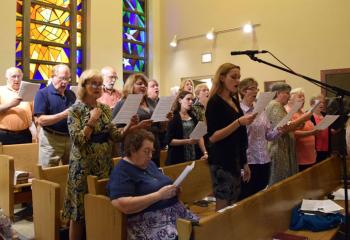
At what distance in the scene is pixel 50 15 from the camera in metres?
7.19

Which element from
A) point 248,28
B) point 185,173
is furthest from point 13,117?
point 248,28

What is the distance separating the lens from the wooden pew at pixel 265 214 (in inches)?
67.0

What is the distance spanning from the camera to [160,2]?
913 centimetres

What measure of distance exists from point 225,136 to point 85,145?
33.8 inches

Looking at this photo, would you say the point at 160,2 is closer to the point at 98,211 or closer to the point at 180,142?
the point at 180,142

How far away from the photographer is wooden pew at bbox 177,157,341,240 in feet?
5.58

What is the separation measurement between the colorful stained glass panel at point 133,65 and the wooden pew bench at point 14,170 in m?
5.21

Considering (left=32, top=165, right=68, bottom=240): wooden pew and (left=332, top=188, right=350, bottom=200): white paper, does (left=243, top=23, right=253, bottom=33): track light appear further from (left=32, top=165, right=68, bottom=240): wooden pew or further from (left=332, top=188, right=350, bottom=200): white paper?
(left=32, top=165, right=68, bottom=240): wooden pew

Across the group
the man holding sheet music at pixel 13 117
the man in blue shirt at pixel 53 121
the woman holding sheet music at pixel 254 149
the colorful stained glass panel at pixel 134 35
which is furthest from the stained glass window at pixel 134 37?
the woman holding sheet music at pixel 254 149

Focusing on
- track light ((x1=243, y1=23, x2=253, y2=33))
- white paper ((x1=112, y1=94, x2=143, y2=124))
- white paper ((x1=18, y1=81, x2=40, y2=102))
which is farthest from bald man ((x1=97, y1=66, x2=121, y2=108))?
track light ((x1=243, y1=23, x2=253, y2=33))

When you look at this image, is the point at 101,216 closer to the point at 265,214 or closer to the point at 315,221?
the point at 265,214

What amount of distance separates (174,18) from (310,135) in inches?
233

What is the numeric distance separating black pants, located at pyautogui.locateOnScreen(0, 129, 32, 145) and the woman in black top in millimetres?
2181

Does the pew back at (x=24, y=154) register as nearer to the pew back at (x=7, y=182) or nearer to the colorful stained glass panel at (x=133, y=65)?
the pew back at (x=7, y=182)
